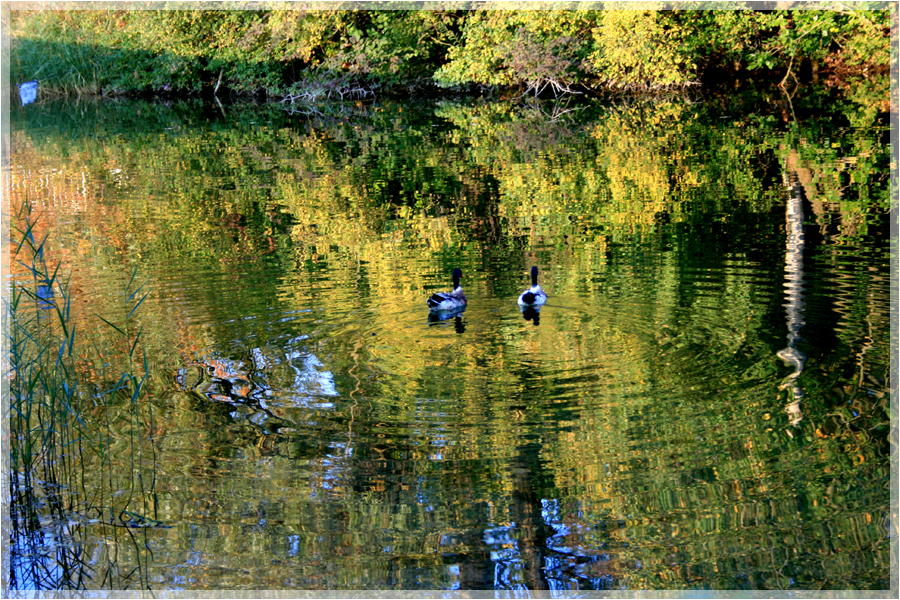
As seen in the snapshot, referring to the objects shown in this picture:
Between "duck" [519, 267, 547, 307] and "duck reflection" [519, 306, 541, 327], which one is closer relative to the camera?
"duck reflection" [519, 306, 541, 327]

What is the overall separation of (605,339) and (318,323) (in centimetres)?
282

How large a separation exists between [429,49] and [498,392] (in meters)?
35.0

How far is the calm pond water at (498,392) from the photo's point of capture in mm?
5387

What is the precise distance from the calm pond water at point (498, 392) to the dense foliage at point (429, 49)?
1856 cm

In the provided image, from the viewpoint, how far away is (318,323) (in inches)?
364

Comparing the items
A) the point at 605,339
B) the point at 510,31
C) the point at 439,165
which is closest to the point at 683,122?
the point at 439,165

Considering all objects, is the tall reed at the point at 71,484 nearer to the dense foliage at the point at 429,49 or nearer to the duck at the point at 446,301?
the duck at the point at 446,301

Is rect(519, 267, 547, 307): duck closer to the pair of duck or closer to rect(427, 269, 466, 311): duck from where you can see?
the pair of duck

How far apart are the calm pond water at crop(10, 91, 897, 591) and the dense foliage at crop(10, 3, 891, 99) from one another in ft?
60.9

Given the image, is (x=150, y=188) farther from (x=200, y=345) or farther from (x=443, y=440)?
(x=443, y=440)

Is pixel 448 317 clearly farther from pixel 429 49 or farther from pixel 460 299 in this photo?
pixel 429 49

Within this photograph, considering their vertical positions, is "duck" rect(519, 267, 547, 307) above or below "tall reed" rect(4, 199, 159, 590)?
above

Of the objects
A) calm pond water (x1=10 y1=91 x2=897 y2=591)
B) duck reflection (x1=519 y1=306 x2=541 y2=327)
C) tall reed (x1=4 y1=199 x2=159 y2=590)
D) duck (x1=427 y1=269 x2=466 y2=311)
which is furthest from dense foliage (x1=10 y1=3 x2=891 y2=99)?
tall reed (x1=4 y1=199 x2=159 y2=590)

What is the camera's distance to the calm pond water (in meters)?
5.39
